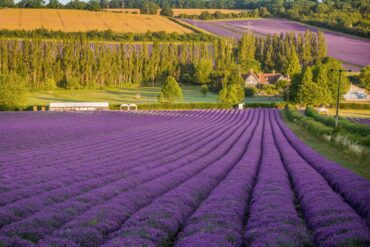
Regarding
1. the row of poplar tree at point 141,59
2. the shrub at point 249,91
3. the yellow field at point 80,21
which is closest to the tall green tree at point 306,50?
the row of poplar tree at point 141,59

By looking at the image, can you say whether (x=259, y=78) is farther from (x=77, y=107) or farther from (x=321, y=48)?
(x=77, y=107)

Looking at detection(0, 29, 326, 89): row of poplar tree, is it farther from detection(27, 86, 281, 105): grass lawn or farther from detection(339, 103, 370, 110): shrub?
detection(339, 103, 370, 110): shrub

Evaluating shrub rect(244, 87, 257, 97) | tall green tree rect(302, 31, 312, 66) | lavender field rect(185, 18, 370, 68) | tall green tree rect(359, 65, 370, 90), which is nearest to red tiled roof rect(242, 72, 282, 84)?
shrub rect(244, 87, 257, 97)

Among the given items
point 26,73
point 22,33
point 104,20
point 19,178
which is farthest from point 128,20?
point 19,178

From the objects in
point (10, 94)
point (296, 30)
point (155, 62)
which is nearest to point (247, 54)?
point (296, 30)

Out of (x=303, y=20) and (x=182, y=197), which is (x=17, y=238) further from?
(x=303, y=20)

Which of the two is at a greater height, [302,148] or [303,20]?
[303,20]

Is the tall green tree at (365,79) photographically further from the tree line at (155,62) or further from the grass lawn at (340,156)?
the grass lawn at (340,156)
